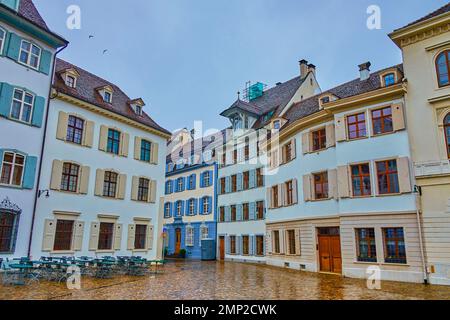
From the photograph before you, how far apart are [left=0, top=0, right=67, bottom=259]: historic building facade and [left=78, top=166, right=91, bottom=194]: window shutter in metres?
2.71

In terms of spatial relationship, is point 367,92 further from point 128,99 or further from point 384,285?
point 128,99

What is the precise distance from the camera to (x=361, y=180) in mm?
18125

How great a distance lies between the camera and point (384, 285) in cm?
1457

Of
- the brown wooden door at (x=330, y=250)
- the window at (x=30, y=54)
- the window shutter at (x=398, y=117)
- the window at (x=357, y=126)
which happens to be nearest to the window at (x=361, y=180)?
the window at (x=357, y=126)

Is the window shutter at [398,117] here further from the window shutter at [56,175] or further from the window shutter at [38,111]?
the window shutter at [38,111]

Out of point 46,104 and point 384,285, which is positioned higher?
point 46,104

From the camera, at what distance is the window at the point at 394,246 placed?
16.1 m

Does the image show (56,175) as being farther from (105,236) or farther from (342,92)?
(342,92)

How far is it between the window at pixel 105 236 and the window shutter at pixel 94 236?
0.42 metres

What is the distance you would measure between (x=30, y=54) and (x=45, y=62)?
87 centimetres

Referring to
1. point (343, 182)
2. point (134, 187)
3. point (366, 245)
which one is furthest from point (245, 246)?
point (366, 245)

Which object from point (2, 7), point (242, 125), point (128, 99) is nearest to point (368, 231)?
point (242, 125)
